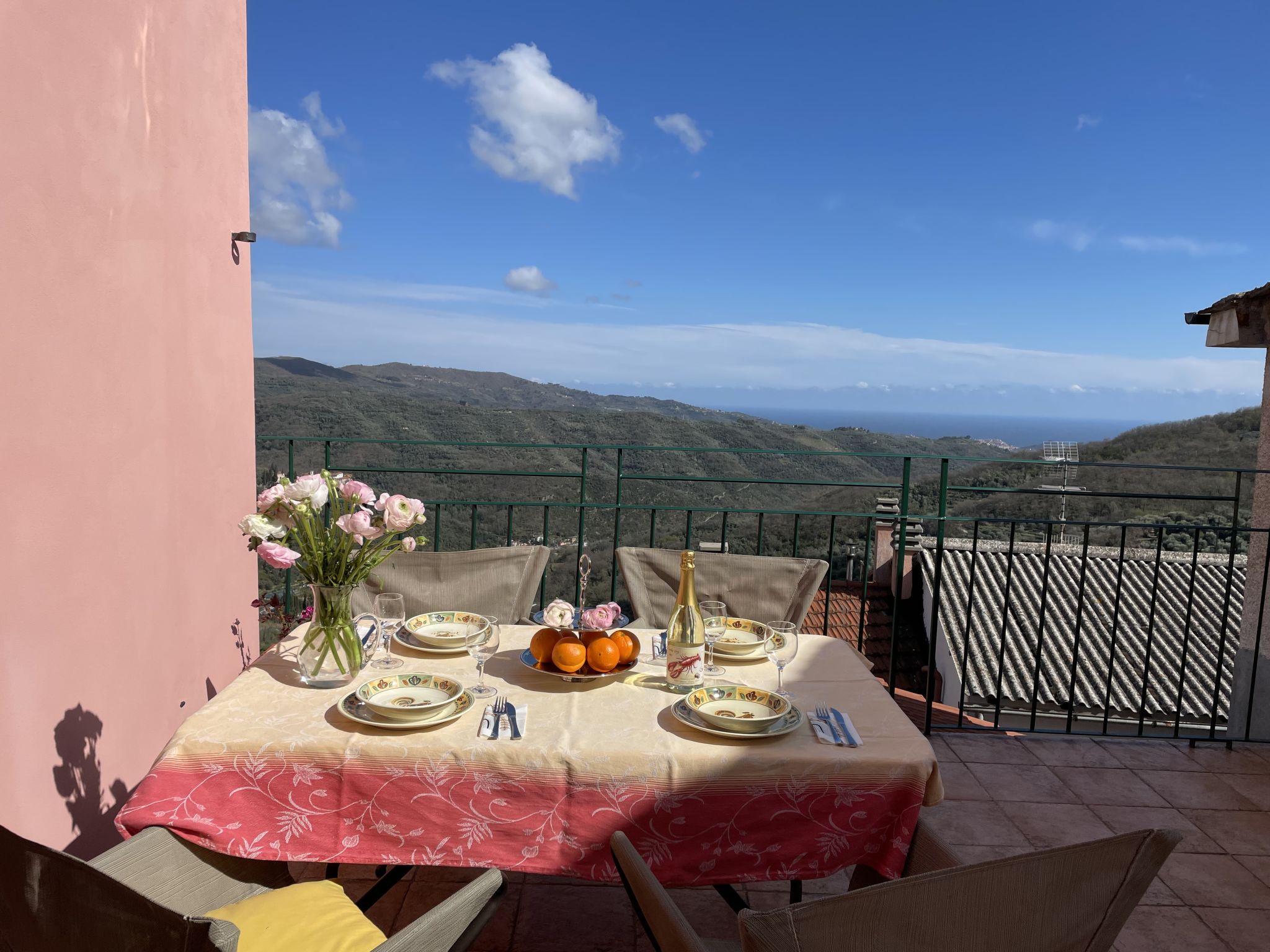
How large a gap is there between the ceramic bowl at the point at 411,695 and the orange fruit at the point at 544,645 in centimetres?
19

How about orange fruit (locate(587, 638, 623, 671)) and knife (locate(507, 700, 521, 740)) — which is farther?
orange fruit (locate(587, 638, 623, 671))

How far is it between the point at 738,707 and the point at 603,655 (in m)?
0.31

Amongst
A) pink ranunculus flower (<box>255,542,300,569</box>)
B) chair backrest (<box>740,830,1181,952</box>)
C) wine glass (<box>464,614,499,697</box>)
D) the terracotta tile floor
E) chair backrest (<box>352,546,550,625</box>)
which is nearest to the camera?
chair backrest (<box>740,830,1181,952</box>)

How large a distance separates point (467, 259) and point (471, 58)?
7.40 metres

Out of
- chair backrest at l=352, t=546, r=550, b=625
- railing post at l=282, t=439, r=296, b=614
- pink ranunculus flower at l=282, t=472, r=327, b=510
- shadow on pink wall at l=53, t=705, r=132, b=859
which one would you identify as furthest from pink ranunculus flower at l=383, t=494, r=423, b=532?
railing post at l=282, t=439, r=296, b=614

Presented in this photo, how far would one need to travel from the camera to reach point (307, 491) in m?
1.59

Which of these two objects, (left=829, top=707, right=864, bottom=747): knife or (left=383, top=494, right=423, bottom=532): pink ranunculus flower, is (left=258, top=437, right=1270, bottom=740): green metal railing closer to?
(left=383, top=494, right=423, bottom=532): pink ranunculus flower

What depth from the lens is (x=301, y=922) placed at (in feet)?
4.31

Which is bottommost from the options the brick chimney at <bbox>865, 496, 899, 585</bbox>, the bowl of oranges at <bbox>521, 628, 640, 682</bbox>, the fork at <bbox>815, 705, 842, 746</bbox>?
the brick chimney at <bbox>865, 496, 899, 585</bbox>

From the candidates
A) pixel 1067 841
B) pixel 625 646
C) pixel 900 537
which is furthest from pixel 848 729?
pixel 900 537

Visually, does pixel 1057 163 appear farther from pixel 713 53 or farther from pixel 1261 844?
pixel 1261 844

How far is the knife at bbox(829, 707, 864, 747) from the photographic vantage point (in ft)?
4.66

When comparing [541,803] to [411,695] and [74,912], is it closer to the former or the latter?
[411,695]

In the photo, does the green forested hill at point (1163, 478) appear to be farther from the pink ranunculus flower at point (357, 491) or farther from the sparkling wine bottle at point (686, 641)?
the pink ranunculus flower at point (357, 491)
